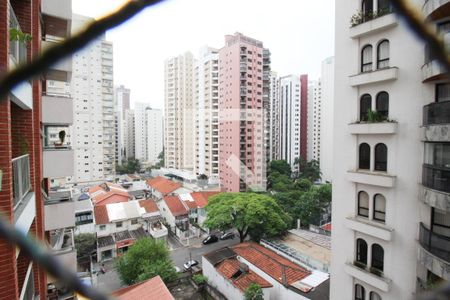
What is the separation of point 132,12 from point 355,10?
6614 millimetres

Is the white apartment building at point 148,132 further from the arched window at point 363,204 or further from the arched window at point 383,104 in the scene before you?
the arched window at point 383,104

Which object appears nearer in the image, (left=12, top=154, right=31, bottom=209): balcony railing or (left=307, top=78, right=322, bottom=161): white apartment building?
(left=12, top=154, right=31, bottom=209): balcony railing

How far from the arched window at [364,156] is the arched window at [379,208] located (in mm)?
652

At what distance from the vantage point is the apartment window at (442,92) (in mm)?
4492

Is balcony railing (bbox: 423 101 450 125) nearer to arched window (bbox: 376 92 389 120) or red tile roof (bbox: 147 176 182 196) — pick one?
arched window (bbox: 376 92 389 120)

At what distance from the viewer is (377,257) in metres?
5.59

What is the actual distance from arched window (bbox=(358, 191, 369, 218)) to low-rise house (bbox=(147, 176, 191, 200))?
1865 centimetres

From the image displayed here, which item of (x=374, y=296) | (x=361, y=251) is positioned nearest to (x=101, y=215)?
(x=361, y=251)

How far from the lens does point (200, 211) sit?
65.6 ft

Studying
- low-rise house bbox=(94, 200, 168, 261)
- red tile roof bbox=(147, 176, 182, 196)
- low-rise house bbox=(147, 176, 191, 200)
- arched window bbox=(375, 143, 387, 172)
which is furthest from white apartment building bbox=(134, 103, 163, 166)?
arched window bbox=(375, 143, 387, 172)

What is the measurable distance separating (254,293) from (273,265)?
1900mm

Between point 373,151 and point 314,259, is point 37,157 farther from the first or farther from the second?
point 314,259

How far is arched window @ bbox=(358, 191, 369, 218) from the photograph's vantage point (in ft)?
18.8

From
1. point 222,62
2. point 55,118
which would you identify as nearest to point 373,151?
point 55,118
